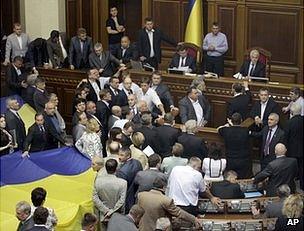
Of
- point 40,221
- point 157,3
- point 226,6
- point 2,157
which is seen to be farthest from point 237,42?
point 40,221

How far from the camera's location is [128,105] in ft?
40.4

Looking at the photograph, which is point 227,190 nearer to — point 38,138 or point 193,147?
point 193,147

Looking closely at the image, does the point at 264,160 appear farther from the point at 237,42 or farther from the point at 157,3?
the point at 157,3

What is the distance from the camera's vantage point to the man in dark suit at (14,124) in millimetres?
11586

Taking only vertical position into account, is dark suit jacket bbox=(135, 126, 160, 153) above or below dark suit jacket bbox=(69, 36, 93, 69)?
below

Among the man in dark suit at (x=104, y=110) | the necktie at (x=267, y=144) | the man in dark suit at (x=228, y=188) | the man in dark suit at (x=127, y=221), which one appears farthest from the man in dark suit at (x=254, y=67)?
the man in dark suit at (x=127, y=221)

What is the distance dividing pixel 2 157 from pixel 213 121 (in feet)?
10.9

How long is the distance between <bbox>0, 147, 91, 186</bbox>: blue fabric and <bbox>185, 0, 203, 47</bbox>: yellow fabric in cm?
469

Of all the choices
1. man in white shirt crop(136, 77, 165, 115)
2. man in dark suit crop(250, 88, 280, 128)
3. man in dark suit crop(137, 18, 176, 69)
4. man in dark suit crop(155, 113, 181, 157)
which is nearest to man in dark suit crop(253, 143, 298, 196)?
man in dark suit crop(155, 113, 181, 157)

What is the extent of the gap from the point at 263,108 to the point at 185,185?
2.89 metres

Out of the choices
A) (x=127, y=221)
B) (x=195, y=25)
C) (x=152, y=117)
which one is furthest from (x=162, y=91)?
(x=127, y=221)

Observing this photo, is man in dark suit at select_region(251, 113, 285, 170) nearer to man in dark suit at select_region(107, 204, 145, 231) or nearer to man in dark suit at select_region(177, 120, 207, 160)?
man in dark suit at select_region(177, 120, 207, 160)

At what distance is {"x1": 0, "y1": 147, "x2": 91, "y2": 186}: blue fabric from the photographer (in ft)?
35.8

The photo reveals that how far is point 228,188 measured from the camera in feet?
32.2
